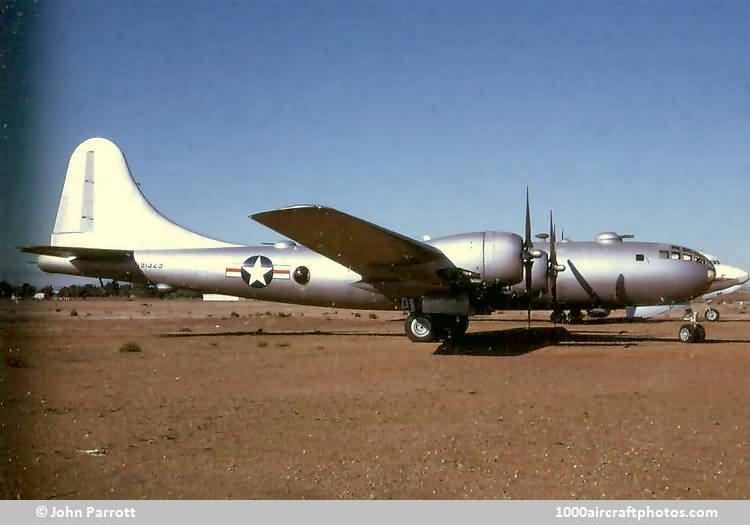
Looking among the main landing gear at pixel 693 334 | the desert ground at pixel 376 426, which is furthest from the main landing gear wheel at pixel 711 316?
the desert ground at pixel 376 426

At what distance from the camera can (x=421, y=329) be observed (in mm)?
19250

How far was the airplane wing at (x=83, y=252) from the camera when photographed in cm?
2109

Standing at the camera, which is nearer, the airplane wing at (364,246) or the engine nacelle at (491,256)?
the airplane wing at (364,246)

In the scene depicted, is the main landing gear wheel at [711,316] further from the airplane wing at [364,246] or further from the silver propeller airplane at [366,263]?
the airplane wing at [364,246]

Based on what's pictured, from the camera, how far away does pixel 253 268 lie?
2162 cm

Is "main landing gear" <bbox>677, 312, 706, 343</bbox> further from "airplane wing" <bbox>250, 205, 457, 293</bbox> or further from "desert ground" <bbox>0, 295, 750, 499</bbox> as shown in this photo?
"airplane wing" <bbox>250, 205, 457, 293</bbox>

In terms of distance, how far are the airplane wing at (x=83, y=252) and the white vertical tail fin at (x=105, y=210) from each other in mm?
496

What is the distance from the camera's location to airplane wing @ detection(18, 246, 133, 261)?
69.2 ft

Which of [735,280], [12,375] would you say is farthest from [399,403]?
[735,280]

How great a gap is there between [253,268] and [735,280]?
80.1 feet

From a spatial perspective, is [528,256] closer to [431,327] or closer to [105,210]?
[431,327]

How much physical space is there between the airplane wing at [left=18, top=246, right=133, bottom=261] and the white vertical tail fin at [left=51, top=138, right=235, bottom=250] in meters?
0.50

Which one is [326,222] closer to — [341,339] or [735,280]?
[341,339]

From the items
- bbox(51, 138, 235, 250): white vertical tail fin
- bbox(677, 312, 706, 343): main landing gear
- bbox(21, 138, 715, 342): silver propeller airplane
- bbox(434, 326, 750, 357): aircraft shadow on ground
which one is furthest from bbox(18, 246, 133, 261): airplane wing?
bbox(677, 312, 706, 343): main landing gear
